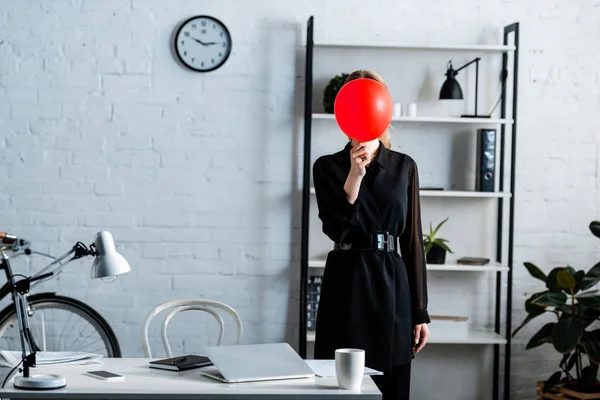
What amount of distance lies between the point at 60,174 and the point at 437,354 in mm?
2099

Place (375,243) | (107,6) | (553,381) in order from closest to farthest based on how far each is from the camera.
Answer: (375,243) → (553,381) → (107,6)

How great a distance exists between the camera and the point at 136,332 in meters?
4.21

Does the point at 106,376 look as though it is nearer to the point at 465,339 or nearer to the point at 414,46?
the point at 465,339

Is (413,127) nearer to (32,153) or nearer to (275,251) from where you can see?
(275,251)

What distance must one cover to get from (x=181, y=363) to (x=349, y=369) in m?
0.49

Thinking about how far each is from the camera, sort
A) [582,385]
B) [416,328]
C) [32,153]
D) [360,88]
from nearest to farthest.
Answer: [360,88] → [416,328] → [582,385] → [32,153]

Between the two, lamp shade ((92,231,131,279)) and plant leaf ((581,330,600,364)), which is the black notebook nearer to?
lamp shade ((92,231,131,279))

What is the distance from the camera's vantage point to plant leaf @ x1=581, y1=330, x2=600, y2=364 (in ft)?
12.2

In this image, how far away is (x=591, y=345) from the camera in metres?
3.75

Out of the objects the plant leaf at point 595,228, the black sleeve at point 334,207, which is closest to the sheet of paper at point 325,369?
the black sleeve at point 334,207

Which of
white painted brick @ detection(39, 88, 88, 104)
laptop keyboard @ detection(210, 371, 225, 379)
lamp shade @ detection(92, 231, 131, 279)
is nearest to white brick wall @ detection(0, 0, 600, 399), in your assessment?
white painted brick @ detection(39, 88, 88, 104)

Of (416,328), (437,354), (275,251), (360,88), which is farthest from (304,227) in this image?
(360,88)

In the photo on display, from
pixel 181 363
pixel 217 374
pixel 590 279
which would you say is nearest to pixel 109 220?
pixel 181 363

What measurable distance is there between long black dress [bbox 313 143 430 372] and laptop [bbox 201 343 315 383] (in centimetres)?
52
